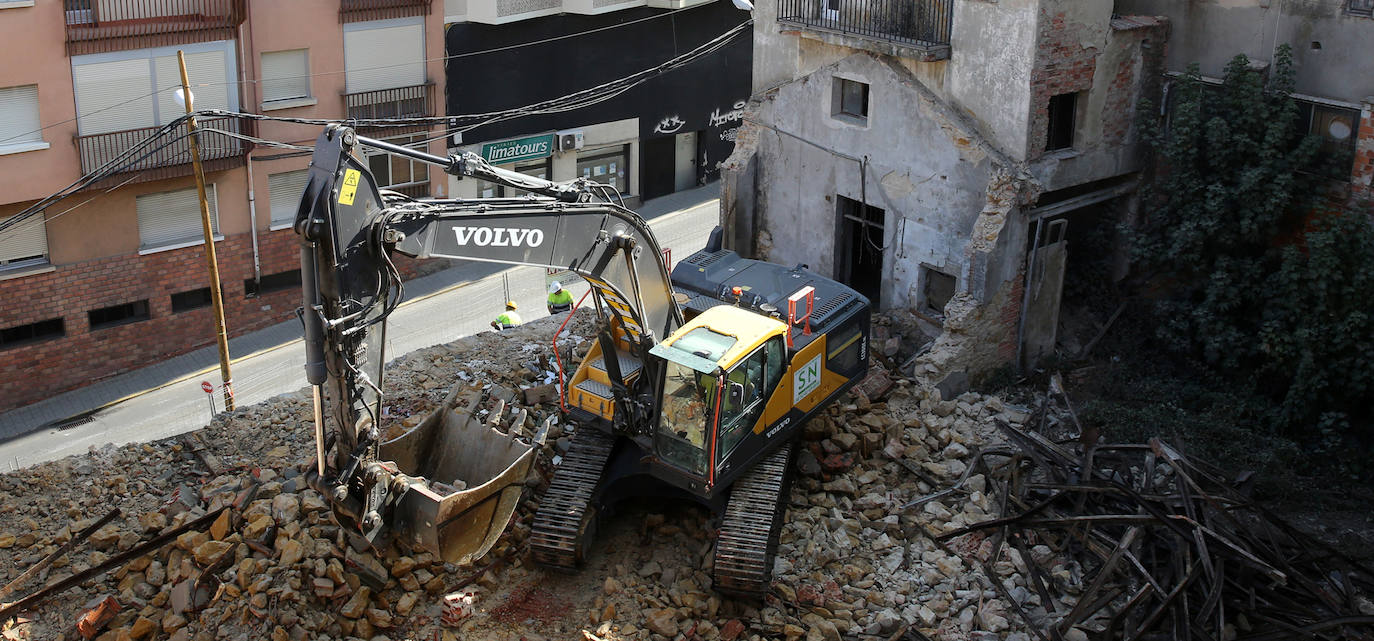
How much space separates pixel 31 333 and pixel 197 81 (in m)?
→ 5.28

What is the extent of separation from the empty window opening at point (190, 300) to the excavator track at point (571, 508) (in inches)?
465

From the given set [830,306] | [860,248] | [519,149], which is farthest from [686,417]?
[519,149]

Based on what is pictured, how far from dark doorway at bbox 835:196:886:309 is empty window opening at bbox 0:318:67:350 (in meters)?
13.7

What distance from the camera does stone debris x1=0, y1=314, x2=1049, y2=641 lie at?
1305 cm

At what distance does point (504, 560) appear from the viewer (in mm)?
14180

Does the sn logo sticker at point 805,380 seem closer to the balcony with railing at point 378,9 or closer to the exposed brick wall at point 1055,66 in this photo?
the exposed brick wall at point 1055,66

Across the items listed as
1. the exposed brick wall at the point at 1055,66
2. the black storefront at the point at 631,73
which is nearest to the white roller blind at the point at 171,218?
the black storefront at the point at 631,73

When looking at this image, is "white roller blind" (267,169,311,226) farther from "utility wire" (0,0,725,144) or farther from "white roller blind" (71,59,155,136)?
"white roller blind" (71,59,155,136)

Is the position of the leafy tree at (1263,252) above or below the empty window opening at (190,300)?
above

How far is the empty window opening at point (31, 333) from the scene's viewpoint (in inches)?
858

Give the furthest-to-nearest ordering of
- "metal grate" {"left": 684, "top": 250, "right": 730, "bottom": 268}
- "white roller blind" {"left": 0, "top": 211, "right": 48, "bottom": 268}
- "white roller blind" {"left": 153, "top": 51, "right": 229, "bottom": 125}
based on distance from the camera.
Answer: "white roller blind" {"left": 153, "top": 51, "right": 229, "bottom": 125} → "white roller blind" {"left": 0, "top": 211, "right": 48, "bottom": 268} → "metal grate" {"left": 684, "top": 250, "right": 730, "bottom": 268}

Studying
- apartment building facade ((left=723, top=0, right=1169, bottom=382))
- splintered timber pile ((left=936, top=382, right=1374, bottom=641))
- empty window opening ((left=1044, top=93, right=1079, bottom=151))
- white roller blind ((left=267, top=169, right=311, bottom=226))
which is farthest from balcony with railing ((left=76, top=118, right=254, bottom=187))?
splintered timber pile ((left=936, top=382, right=1374, bottom=641))

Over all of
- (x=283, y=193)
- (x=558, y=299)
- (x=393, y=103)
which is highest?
(x=393, y=103)

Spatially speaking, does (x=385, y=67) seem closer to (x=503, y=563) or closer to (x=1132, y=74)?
(x=503, y=563)
